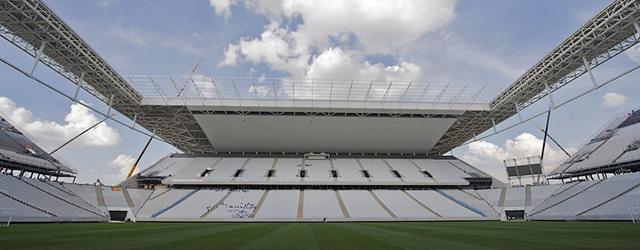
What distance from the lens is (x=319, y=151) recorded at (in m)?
40.6

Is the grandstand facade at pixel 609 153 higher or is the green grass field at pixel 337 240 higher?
the grandstand facade at pixel 609 153

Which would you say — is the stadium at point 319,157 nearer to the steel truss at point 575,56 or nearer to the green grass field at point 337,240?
the steel truss at point 575,56

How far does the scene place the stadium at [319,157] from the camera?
19406 millimetres

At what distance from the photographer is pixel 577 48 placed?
763 inches

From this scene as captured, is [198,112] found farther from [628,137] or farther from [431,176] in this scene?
[628,137]

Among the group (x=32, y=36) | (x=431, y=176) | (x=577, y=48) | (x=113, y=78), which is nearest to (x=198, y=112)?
(x=113, y=78)

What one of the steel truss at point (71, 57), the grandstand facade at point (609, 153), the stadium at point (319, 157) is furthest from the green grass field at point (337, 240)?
the grandstand facade at point (609, 153)

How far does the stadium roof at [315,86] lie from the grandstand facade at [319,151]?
0.11 m

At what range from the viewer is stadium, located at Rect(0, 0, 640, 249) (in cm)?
1941

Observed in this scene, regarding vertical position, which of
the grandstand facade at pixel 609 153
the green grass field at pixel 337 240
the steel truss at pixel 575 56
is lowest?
the green grass field at pixel 337 240

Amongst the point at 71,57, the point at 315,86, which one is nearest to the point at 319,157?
the point at 315,86

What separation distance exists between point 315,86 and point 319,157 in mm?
15211

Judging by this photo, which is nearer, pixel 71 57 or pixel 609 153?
pixel 71 57

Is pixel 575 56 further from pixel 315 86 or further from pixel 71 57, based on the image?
pixel 71 57
